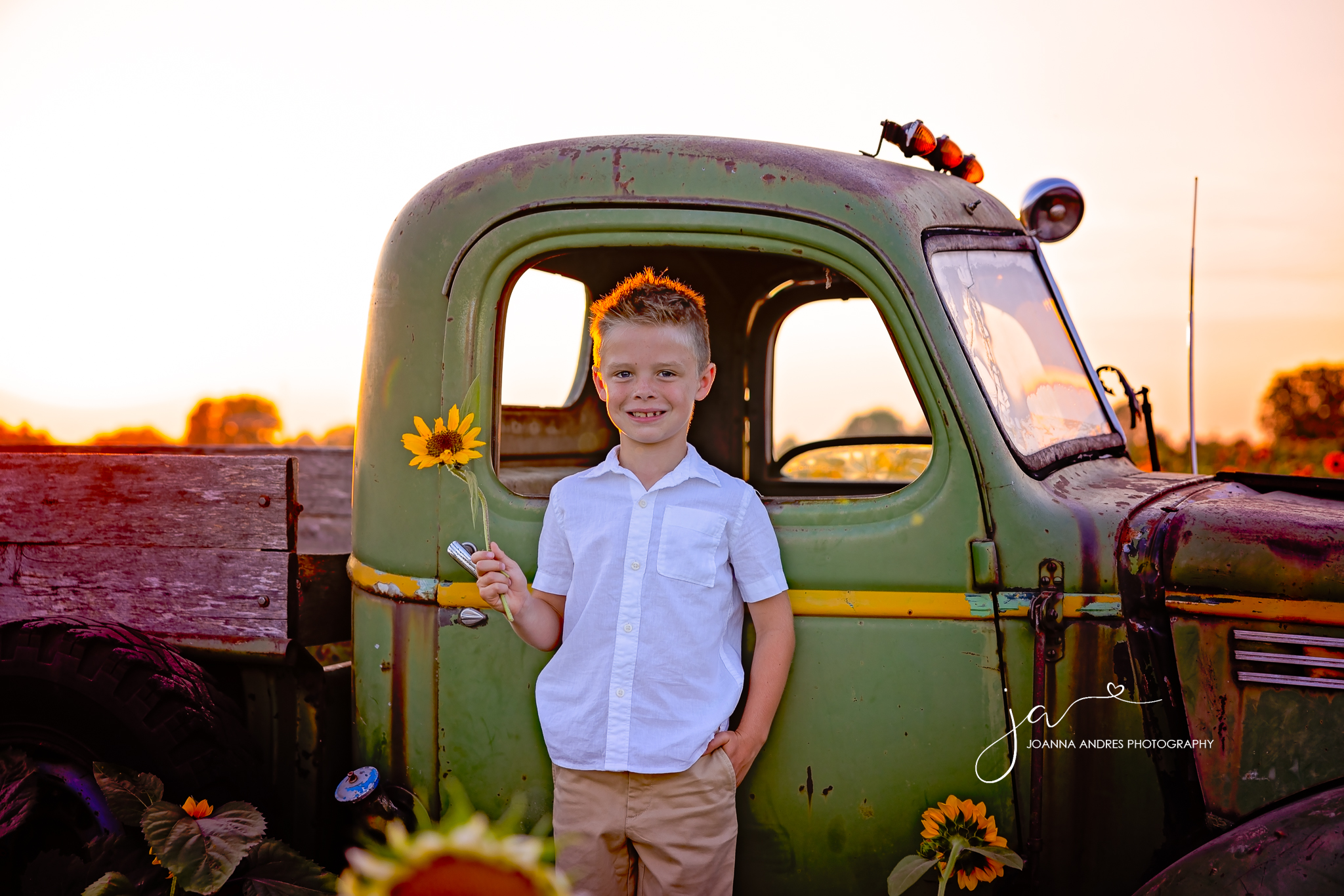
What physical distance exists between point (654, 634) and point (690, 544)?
7.7 inches

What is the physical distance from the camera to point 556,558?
6.33ft

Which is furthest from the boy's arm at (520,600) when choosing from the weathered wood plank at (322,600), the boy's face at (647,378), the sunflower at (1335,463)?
the sunflower at (1335,463)

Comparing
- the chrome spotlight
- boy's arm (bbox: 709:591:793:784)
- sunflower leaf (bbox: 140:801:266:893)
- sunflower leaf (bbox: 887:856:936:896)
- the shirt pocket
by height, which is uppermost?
the chrome spotlight

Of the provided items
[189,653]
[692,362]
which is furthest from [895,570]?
[189,653]

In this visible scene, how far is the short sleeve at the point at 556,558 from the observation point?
1924 millimetres

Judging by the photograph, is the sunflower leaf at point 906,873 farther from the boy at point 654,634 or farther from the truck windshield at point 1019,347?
the truck windshield at point 1019,347

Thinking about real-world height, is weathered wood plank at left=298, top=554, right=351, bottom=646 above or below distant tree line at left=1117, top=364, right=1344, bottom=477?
below

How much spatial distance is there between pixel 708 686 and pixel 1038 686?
71 centimetres

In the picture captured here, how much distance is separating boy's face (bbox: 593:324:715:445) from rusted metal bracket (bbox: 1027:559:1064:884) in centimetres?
83

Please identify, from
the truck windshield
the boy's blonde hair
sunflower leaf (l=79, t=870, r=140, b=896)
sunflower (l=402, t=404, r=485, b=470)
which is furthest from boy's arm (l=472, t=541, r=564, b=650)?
the truck windshield

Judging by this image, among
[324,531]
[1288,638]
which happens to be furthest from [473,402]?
[324,531]

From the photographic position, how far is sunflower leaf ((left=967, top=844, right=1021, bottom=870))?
1819mm

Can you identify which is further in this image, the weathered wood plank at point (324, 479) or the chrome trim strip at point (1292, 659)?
the weathered wood plank at point (324, 479)

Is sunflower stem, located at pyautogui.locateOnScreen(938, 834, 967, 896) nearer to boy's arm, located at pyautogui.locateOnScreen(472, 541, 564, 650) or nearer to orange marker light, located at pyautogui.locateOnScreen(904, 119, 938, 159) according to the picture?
boy's arm, located at pyautogui.locateOnScreen(472, 541, 564, 650)
